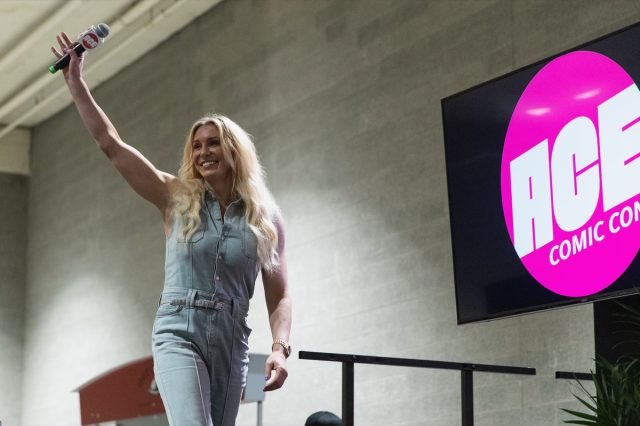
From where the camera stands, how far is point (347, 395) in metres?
3.18

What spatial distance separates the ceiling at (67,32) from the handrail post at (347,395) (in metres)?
4.53

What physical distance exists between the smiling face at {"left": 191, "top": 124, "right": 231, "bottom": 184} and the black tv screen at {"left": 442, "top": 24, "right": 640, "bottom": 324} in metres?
1.31

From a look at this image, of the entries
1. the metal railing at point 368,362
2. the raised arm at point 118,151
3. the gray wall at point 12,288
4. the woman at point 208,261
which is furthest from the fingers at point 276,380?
the gray wall at point 12,288

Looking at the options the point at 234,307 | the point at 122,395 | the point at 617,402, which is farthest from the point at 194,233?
the point at 122,395

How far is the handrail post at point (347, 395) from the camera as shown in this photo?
3178 mm

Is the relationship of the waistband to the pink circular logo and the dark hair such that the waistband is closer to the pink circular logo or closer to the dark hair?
the pink circular logo

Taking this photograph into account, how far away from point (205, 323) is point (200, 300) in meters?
0.05

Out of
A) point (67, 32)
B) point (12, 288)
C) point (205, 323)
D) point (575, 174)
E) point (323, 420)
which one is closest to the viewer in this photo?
point (205, 323)

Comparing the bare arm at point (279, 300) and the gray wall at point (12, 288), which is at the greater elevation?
the gray wall at point (12, 288)

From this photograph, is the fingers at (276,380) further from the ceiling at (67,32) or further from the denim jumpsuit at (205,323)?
the ceiling at (67,32)

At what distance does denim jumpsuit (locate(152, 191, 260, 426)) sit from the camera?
2193mm

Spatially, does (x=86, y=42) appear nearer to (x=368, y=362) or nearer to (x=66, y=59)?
(x=66, y=59)

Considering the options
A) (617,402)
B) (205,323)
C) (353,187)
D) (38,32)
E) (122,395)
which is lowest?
(617,402)

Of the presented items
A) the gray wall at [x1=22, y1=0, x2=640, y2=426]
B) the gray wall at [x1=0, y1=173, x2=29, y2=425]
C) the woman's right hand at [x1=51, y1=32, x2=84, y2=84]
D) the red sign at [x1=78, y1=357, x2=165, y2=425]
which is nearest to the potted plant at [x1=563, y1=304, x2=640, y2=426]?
the woman's right hand at [x1=51, y1=32, x2=84, y2=84]
